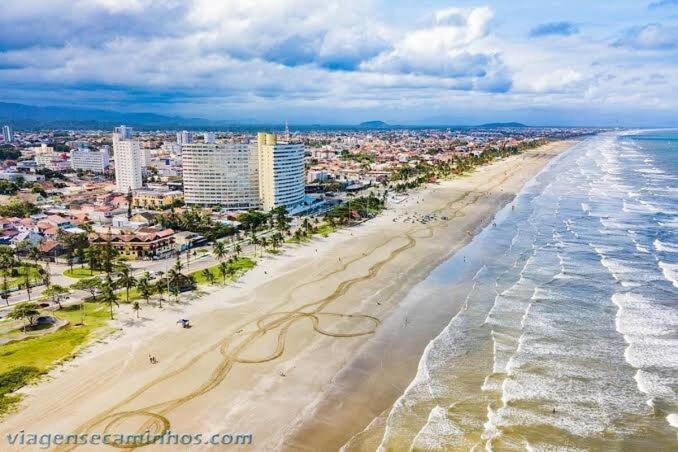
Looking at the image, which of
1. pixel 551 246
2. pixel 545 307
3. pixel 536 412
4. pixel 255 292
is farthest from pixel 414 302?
pixel 551 246

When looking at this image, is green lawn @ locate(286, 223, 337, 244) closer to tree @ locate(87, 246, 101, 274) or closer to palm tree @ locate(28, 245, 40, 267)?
tree @ locate(87, 246, 101, 274)

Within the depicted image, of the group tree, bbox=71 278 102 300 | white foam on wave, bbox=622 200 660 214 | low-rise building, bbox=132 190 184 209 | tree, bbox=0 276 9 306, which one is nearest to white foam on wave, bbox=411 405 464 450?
tree, bbox=71 278 102 300

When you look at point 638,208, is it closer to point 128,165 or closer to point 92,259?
point 92,259

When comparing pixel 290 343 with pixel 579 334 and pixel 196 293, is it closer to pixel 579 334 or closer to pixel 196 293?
pixel 196 293

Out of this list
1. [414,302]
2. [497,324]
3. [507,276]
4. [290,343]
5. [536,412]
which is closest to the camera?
[536,412]

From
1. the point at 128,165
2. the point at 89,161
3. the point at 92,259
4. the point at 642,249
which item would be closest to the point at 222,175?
the point at 128,165

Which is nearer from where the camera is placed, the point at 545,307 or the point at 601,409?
the point at 601,409

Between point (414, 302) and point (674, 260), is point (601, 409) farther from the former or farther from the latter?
point (674, 260)

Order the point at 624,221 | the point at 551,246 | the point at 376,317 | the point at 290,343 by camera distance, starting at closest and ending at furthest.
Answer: the point at 290,343 < the point at 376,317 < the point at 551,246 < the point at 624,221
